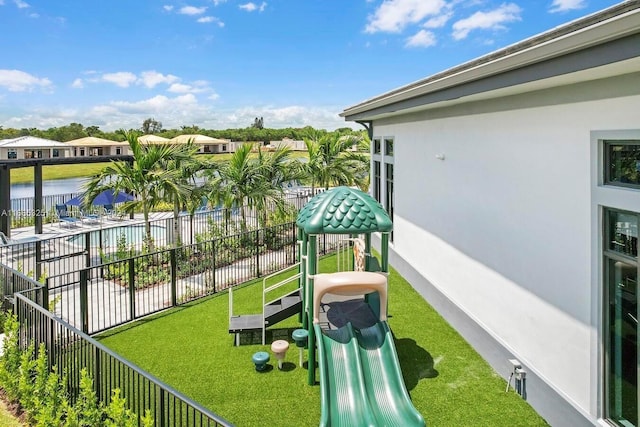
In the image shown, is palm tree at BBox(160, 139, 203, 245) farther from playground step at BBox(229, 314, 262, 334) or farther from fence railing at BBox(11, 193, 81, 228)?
fence railing at BBox(11, 193, 81, 228)

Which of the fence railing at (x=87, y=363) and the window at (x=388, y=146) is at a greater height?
the window at (x=388, y=146)

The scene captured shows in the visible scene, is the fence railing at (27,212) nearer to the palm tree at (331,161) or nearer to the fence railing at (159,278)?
the fence railing at (159,278)

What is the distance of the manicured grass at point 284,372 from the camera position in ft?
16.5

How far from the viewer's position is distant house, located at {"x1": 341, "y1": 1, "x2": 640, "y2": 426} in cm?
372

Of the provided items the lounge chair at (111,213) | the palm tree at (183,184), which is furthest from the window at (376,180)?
the lounge chair at (111,213)

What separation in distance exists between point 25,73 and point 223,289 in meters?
51.2

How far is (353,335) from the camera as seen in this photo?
541cm

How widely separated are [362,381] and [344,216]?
2.11 meters

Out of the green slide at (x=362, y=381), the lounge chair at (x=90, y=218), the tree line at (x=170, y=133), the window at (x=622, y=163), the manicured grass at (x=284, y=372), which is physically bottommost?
the manicured grass at (x=284, y=372)

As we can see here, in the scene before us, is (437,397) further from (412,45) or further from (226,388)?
(412,45)

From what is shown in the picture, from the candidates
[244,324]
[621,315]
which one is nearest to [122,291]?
[244,324]

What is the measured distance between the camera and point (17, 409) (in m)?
5.05

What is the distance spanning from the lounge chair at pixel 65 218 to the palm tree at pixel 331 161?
35.6 feet

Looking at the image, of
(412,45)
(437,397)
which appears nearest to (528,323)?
(437,397)
